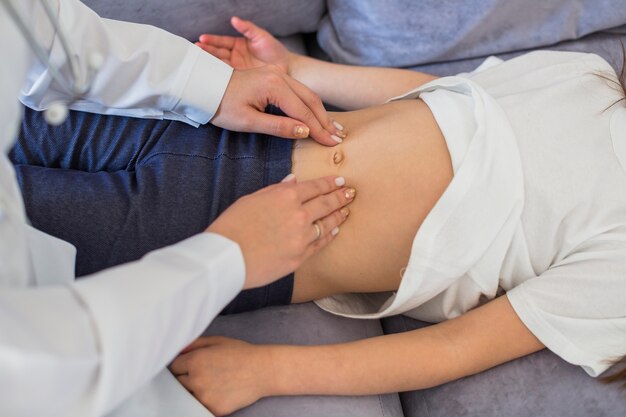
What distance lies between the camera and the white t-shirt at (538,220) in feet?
2.78

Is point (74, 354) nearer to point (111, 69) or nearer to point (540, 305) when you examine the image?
point (111, 69)

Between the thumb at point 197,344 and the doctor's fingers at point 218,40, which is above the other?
the doctor's fingers at point 218,40

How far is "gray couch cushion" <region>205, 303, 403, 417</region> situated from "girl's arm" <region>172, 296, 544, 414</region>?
0.02 metres

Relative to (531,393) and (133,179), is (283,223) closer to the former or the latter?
(133,179)

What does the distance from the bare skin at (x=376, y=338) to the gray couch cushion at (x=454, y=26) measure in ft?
1.13

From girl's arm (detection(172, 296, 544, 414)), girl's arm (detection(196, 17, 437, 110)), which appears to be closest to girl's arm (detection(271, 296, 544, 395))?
girl's arm (detection(172, 296, 544, 414))

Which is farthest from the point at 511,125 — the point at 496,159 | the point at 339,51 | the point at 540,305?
the point at 339,51

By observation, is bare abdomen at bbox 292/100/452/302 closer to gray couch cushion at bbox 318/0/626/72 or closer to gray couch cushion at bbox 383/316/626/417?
gray couch cushion at bbox 383/316/626/417

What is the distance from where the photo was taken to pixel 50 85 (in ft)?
2.89

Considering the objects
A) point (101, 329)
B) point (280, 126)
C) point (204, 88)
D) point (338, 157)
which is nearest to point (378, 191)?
point (338, 157)

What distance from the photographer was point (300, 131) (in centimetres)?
93

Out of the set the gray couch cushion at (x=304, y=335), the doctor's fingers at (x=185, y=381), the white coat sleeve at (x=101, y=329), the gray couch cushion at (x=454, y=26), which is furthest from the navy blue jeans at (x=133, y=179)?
the gray couch cushion at (x=454, y=26)

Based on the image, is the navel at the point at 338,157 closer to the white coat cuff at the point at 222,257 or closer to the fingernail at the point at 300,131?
the fingernail at the point at 300,131

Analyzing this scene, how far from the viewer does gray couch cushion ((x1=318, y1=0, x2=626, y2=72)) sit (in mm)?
1270
